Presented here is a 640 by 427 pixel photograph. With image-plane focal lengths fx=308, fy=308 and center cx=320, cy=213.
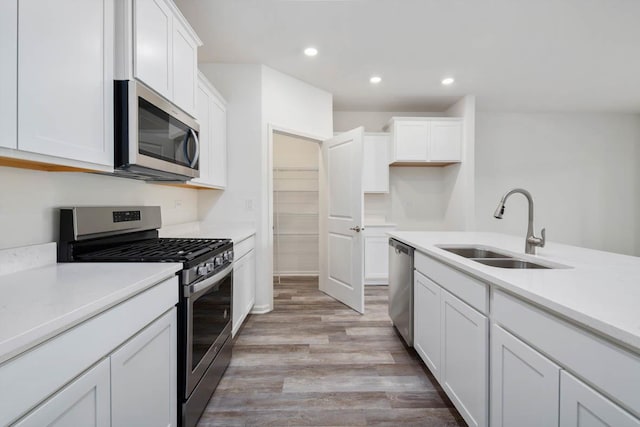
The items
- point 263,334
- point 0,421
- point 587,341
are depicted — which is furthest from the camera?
point 263,334

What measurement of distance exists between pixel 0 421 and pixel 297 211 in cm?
450

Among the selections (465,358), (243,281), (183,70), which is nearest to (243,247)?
(243,281)

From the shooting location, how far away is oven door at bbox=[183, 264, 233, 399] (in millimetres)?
1416

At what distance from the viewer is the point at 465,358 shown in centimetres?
147

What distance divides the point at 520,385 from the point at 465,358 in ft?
1.32

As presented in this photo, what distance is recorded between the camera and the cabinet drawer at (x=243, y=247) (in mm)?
2433

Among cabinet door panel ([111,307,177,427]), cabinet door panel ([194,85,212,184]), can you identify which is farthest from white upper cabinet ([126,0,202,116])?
cabinet door panel ([111,307,177,427])

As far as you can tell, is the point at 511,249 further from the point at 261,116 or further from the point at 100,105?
the point at 261,116

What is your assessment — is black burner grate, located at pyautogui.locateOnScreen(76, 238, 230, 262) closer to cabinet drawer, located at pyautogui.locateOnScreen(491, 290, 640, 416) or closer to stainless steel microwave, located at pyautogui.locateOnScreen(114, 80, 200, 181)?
stainless steel microwave, located at pyautogui.locateOnScreen(114, 80, 200, 181)

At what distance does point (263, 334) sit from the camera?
2.74 meters

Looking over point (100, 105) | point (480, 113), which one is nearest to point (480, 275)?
point (100, 105)

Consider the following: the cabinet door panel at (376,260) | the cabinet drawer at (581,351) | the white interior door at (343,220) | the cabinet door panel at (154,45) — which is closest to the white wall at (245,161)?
the white interior door at (343,220)

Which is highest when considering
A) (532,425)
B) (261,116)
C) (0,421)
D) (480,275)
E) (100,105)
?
(261,116)

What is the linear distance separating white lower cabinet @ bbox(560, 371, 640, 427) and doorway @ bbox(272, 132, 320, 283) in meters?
4.21
